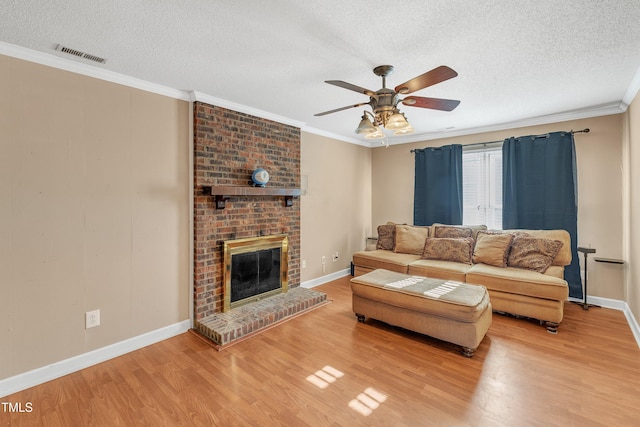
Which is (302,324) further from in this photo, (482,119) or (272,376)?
(482,119)

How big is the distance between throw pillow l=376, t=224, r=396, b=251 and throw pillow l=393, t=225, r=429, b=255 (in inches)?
4.4

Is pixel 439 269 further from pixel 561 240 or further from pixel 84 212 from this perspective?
pixel 84 212

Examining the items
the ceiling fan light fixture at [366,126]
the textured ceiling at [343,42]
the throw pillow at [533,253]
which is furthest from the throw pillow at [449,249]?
the ceiling fan light fixture at [366,126]

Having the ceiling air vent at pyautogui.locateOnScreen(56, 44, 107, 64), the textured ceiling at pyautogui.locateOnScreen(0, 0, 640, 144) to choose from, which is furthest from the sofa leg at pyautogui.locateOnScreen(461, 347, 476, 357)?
the ceiling air vent at pyautogui.locateOnScreen(56, 44, 107, 64)

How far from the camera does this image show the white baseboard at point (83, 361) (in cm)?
212

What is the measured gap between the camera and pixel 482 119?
4031mm

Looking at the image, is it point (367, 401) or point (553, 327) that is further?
point (553, 327)

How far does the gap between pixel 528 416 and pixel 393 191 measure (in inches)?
160

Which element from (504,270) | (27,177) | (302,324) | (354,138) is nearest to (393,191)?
(354,138)

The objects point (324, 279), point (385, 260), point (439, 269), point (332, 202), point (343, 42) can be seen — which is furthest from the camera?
point (332, 202)

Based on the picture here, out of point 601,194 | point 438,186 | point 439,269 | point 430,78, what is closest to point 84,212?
point 430,78

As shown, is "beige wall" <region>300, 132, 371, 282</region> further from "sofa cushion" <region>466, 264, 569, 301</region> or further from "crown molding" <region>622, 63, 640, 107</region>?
"crown molding" <region>622, 63, 640, 107</region>

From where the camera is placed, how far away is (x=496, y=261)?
3682 millimetres

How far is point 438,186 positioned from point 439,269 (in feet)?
5.53
